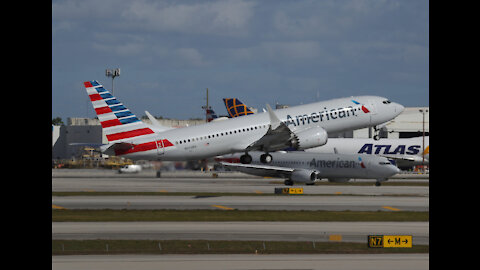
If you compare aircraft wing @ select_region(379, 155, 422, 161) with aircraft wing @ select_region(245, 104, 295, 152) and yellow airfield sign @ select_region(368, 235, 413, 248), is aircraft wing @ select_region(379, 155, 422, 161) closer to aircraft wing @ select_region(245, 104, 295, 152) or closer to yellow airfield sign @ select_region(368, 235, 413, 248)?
aircraft wing @ select_region(245, 104, 295, 152)

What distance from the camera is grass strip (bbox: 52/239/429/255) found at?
30516 millimetres

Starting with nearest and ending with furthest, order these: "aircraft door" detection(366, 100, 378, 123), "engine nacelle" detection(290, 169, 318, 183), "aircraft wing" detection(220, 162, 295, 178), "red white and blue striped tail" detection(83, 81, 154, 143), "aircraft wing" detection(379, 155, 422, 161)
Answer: "aircraft door" detection(366, 100, 378, 123), "red white and blue striped tail" detection(83, 81, 154, 143), "engine nacelle" detection(290, 169, 318, 183), "aircraft wing" detection(220, 162, 295, 178), "aircraft wing" detection(379, 155, 422, 161)

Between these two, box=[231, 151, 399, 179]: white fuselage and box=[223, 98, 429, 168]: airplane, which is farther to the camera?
box=[223, 98, 429, 168]: airplane

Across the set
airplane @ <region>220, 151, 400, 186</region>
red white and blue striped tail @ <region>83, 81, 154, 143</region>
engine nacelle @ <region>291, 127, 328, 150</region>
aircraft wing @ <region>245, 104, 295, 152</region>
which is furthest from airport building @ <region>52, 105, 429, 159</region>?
engine nacelle @ <region>291, 127, 328, 150</region>

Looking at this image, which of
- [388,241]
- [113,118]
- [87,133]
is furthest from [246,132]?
[87,133]

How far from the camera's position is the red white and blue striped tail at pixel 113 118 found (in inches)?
2842

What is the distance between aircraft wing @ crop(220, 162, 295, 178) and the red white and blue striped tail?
14418mm

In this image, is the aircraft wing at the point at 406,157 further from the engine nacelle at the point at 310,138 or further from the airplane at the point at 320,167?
the engine nacelle at the point at 310,138
